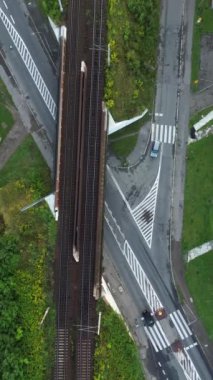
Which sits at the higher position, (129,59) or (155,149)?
(129,59)

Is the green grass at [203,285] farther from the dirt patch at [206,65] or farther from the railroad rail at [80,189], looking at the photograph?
the dirt patch at [206,65]

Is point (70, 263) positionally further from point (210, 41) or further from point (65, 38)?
point (210, 41)

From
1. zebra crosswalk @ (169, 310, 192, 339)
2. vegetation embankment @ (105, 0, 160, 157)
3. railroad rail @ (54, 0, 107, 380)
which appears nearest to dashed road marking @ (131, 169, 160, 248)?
railroad rail @ (54, 0, 107, 380)

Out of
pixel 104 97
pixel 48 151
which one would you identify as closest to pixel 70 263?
pixel 48 151

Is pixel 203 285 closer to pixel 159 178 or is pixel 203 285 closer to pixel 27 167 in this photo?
pixel 159 178

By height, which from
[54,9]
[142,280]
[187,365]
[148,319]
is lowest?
[187,365]

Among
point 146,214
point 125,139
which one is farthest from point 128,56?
point 146,214

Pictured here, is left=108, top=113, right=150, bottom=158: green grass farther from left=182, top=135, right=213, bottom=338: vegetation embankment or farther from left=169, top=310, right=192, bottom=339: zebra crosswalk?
left=169, top=310, right=192, bottom=339: zebra crosswalk
